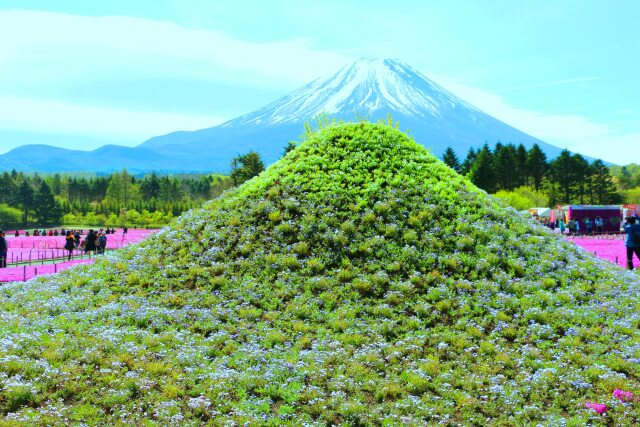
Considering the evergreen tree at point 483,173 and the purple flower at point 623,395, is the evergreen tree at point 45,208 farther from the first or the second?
the purple flower at point 623,395

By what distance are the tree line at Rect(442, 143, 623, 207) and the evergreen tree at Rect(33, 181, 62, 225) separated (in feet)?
230

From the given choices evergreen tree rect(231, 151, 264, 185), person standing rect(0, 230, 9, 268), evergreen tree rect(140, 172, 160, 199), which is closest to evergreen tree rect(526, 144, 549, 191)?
evergreen tree rect(231, 151, 264, 185)

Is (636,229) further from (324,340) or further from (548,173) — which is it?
(548,173)

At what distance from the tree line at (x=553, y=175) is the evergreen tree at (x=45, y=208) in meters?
70.0

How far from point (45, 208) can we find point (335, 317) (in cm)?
9751

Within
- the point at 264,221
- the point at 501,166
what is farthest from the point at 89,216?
the point at 264,221

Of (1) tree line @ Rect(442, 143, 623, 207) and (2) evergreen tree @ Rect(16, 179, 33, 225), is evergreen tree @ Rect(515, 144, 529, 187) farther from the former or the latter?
(2) evergreen tree @ Rect(16, 179, 33, 225)

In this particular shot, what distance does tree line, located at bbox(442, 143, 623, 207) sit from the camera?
7994 centimetres

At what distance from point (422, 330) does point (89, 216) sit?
311 feet

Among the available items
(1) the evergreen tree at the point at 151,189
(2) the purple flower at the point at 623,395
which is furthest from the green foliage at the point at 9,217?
(2) the purple flower at the point at 623,395

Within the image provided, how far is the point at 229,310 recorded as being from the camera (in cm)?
1302

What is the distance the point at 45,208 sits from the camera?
9694 centimetres

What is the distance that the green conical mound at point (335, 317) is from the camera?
9148mm

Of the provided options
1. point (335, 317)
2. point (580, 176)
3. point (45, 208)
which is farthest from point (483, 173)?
point (45, 208)
